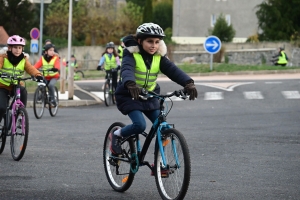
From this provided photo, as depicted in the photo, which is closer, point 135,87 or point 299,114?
point 135,87

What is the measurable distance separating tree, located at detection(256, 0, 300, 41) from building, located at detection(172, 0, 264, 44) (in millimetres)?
11437

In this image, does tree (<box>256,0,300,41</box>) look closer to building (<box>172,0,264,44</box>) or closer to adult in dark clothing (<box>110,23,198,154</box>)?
building (<box>172,0,264,44</box>)

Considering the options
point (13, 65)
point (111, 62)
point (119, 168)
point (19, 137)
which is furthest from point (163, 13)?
point (119, 168)

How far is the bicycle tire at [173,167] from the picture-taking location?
25.1 feet

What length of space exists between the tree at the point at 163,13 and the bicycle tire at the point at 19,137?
288 feet

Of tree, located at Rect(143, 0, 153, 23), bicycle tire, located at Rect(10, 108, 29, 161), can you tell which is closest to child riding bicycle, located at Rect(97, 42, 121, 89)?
bicycle tire, located at Rect(10, 108, 29, 161)

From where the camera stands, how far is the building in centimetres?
8400

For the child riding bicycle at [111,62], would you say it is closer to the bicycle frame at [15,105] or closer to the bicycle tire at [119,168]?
the bicycle frame at [15,105]

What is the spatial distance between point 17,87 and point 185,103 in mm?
13138

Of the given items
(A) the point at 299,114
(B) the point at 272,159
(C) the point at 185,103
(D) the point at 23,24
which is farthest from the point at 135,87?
(D) the point at 23,24

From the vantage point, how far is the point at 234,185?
9383 mm

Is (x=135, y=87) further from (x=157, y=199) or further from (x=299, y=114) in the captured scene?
(x=299, y=114)

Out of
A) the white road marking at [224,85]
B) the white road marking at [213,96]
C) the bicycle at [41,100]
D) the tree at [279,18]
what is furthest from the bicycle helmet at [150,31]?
the tree at [279,18]

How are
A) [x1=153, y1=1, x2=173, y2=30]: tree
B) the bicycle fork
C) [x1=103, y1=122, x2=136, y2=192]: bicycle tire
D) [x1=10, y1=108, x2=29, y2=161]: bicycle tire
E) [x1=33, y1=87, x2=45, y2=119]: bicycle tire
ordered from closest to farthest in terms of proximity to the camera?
the bicycle fork
[x1=103, y1=122, x2=136, y2=192]: bicycle tire
[x1=10, y1=108, x2=29, y2=161]: bicycle tire
[x1=33, y1=87, x2=45, y2=119]: bicycle tire
[x1=153, y1=1, x2=173, y2=30]: tree
